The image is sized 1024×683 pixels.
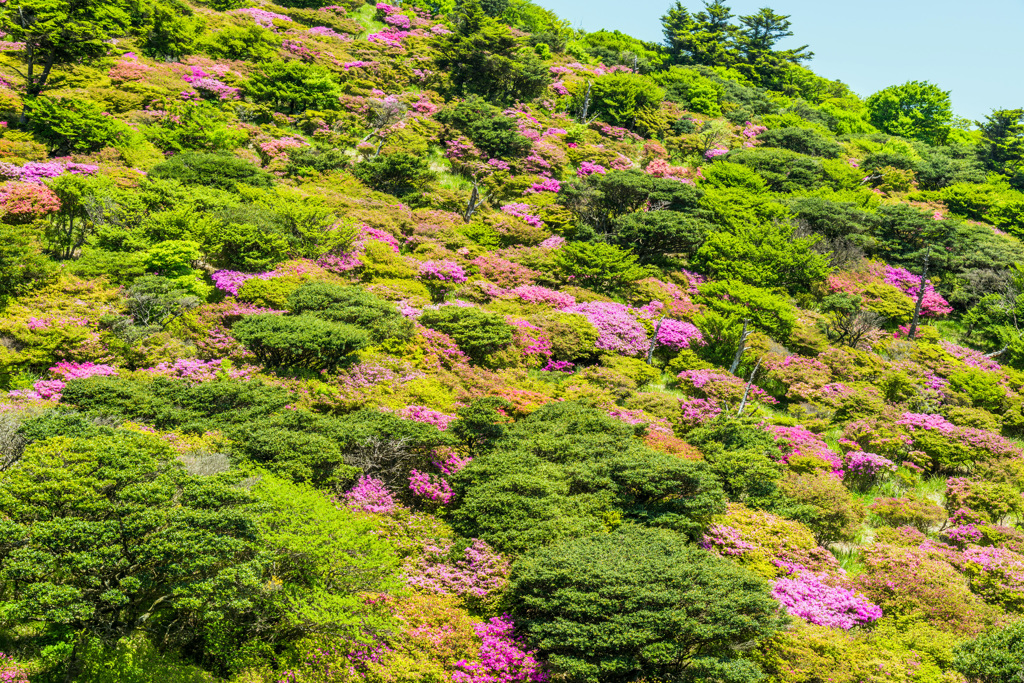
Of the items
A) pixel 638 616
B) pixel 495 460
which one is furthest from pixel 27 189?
pixel 638 616

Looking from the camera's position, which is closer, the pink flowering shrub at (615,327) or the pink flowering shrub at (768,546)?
the pink flowering shrub at (768,546)

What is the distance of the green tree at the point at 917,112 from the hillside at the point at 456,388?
2977 cm

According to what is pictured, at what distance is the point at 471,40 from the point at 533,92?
656cm

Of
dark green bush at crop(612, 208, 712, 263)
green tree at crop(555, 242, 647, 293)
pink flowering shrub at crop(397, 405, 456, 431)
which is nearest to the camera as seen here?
pink flowering shrub at crop(397, 405, 456, 431)

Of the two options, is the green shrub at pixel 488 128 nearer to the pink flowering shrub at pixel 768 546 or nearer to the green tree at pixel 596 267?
the green tree at pixel 596 267

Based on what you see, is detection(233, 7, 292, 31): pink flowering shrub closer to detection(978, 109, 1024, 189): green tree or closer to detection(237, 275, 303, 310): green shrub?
detection(237, 275, 303, 310): green shrub

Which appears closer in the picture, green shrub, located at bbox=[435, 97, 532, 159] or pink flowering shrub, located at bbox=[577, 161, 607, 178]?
green shrub, located at bbox=[435, 97, 532, 159]

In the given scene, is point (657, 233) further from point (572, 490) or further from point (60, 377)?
point (60, 377)

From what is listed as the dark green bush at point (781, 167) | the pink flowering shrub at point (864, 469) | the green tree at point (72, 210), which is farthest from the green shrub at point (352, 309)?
the dark green bush at point (781, 167)

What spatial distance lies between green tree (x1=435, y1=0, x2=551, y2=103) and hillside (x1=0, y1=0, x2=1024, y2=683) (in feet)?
0.95

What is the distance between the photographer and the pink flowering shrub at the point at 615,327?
25.8 meters

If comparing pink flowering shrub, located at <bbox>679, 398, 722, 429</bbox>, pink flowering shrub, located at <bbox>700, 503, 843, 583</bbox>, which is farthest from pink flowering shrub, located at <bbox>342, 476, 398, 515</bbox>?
pink flowering shrub, located at <bbox>679, 398, 722, 429</bbox>

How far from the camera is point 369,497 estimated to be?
48.2 ft

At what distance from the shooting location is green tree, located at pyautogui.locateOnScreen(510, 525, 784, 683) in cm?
1120
